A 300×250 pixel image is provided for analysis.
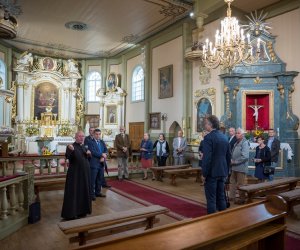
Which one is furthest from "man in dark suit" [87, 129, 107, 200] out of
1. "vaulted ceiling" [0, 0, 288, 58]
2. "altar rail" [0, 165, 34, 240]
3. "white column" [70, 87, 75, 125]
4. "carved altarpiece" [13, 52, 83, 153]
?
"white column" [70, 87, 75, 125]

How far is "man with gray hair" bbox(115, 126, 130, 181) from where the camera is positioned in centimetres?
838

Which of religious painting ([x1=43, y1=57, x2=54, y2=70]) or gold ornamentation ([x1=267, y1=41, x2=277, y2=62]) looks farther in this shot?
religious painting ([x1=43, y1=57, x2=54, y2=70])

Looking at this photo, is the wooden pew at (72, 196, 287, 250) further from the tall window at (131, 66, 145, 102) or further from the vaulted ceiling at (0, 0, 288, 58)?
the tall window at (131, 66, 145, 102)

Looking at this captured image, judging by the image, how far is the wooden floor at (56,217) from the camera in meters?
3.75

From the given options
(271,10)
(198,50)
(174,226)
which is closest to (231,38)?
(198,50)

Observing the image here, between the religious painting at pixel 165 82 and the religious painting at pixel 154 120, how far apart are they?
0.85 metres

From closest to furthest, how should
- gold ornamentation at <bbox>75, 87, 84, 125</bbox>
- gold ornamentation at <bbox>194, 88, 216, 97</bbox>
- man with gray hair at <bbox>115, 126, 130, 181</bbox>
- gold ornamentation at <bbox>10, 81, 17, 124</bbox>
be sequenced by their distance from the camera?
man with gray hair at <bbox>115, 126, 130, 181</bbox>
gold ornamentation at <bbox>194, 88, 216, 97</bbox>
gold ornamentation at <bbox>10, 81, 17, 124</bbox>
gold ornamentation at <bbox>75, 87, 84, 125</bbox>

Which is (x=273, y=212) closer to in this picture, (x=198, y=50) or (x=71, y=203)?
(x=71, y=203)

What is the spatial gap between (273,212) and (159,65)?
35.4 feet

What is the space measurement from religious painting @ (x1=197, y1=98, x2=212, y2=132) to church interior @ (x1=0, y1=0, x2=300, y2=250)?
45mm

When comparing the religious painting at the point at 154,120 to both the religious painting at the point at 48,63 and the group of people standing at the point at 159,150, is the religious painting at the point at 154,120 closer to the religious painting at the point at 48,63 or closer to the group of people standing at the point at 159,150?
the group of people standing at the point at 159,150

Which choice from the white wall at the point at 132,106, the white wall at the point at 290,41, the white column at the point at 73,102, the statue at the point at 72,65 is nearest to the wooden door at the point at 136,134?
the white wall at the point at 132,106

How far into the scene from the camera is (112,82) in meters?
15.9

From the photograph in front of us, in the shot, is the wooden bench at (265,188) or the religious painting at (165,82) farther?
the religious painting at (165,82)
